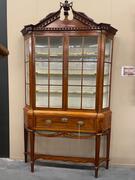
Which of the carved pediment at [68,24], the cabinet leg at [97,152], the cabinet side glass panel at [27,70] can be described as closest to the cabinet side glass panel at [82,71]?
the carved pediment at [68,24]

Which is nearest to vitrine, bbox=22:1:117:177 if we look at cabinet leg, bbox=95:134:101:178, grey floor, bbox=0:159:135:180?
cabinet leg, bbox=95:134:101:178

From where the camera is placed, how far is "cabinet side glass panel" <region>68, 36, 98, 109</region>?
9.84ft

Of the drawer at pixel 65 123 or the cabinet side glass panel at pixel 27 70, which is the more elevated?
the cabinet side glass panel at pixel 27 70

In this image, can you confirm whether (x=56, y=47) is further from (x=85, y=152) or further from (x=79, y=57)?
(x=85, y=152)

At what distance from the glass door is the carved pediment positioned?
14 centimetres

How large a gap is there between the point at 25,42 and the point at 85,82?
983 millimetres

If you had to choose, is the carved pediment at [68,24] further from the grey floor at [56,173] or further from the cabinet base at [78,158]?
the grey floor at [56,173]

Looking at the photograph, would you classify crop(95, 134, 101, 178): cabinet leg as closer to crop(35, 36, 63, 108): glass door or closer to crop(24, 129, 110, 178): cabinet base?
crop(24, 129, 110, 178): cabinet base

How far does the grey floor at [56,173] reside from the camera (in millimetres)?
3064

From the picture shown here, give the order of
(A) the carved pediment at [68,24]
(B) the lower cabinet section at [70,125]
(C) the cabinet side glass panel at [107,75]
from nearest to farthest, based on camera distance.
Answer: (A) the carved pediment at [68,24]
(B) the lower cabinet section at [70,125]
(C) the cabinet side glass panel at [107,75]

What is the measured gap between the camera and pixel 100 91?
2.95 meters

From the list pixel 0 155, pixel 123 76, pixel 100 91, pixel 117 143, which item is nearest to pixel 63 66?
pixel 100 91

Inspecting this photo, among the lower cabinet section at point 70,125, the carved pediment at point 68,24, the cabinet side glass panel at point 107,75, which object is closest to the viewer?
the carved pediment at point 68,24

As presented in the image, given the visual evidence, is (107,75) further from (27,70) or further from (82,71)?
(27,70)
